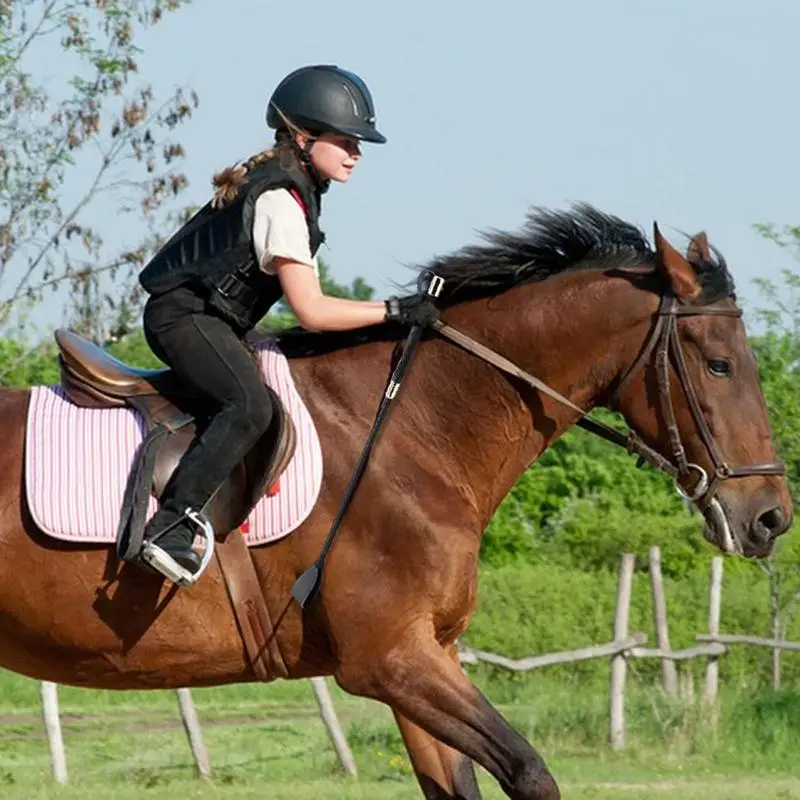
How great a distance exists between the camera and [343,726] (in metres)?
14.2

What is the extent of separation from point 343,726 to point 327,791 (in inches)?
123

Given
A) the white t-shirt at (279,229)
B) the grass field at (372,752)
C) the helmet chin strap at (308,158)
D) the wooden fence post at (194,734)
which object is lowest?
the grass field at (372,752)

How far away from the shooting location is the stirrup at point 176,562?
19.7 ft

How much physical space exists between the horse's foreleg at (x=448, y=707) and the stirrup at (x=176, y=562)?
609 millimetres

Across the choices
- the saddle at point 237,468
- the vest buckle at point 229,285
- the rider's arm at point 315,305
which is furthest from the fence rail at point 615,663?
the rider's arm at point 315,305

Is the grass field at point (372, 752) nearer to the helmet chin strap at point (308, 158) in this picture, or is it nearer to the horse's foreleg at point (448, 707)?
the horse's foreleg at point (448, 707)

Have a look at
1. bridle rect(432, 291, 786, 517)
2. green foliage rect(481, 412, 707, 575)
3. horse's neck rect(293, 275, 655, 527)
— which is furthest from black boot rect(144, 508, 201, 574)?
green foliage rect(481, 412, 707, 575)

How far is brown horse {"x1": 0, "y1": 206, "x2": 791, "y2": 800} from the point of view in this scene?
6117mm

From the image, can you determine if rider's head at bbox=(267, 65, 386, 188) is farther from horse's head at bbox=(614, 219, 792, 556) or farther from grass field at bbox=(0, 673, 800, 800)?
grass field at bbox=(0, 673, 800, 800)

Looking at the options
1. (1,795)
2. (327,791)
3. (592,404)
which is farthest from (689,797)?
(592,404)

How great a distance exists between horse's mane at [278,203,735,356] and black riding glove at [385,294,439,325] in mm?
158

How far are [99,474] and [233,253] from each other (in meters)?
0.92

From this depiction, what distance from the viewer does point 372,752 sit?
43.2ft

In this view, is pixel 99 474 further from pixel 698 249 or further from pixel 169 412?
pixel 698 249
